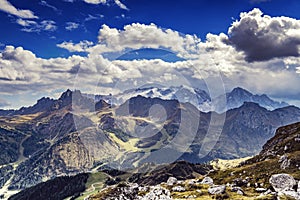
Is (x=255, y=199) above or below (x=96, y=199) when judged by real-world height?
above

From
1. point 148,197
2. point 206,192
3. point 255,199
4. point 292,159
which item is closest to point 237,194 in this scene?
point 206,192

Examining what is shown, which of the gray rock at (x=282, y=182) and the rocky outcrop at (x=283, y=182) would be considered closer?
the rocky outcrop at (x=283, y=182)

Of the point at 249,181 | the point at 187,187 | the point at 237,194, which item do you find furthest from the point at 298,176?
the point at 187,187

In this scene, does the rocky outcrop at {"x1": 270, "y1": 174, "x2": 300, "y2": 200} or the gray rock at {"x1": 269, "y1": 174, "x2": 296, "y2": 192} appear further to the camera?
the gray rock at {"x1": 269, "y1": 174, "x2": 296, "y2": 192}

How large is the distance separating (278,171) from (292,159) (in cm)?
1151

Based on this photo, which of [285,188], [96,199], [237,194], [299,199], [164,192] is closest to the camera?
[299,199]

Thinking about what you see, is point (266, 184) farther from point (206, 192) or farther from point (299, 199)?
point (299, 199)

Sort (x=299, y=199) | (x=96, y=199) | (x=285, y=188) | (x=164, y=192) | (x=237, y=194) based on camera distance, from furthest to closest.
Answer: (x=96, y=199)
(x=164, y=192)
(x=237, y=194)
(x=285, y=188)
(x=299, y=199)

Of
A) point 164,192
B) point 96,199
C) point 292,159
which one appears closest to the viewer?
point 164,192

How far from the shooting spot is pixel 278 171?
197m

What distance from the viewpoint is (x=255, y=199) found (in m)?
120

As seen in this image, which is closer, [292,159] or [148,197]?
[148,197]

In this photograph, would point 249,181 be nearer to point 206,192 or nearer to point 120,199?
point 206,192

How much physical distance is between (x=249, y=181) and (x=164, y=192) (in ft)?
186
